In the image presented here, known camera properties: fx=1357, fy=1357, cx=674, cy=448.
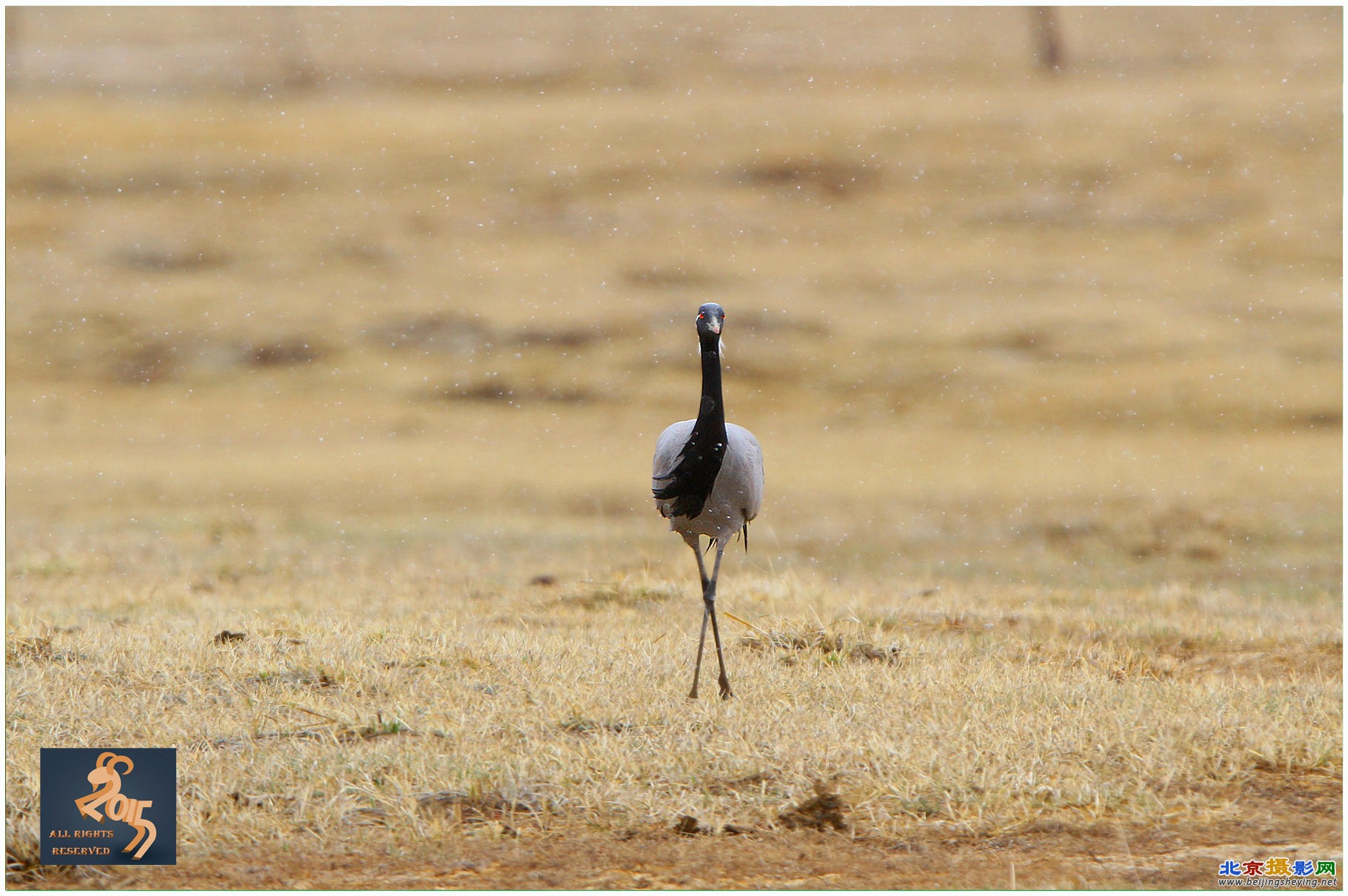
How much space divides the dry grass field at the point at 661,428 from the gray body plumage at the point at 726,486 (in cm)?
85

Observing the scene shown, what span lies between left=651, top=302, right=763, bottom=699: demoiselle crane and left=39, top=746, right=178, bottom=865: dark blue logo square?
265cm

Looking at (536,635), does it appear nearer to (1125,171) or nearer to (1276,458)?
(1276,458)

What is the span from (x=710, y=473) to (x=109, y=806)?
125 inches

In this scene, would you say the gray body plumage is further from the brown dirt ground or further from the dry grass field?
the brown dirt ground

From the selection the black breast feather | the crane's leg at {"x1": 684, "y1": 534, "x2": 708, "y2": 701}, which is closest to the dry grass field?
the crane's leg at {"x1": 684, "y1": 534, "x2": 708, "y2": 701}

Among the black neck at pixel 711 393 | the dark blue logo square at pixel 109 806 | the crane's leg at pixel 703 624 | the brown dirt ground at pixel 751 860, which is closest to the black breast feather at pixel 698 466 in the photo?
the black neck at pixel 711 393

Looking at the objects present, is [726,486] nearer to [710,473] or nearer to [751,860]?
[710,473]

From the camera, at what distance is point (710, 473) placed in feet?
22.7

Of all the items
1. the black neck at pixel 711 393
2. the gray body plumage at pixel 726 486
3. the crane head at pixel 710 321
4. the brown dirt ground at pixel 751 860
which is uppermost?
the crane head at pixel 710 321

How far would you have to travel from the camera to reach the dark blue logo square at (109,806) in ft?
16.1

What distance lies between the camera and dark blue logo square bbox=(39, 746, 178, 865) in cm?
490

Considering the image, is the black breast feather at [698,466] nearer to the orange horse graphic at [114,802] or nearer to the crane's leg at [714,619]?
the crane's leg at [714,619]

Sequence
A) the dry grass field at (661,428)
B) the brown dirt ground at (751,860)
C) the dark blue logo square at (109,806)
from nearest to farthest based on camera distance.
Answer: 1. the brown dirt ground at (751,860)
2. the dark blue logo square at (109,806)
3. the dry grass field at (661,428)

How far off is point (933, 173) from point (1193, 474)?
18412mm
